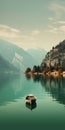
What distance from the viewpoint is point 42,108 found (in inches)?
4321

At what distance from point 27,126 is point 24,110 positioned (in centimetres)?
2636

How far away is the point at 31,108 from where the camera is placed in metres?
108

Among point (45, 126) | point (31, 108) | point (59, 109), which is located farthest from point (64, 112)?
point (45, 126)

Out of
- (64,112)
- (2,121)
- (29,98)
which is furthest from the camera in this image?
(29,98)

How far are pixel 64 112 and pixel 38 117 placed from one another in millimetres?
12250

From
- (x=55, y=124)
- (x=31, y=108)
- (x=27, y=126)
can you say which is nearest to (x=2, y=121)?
(x=27, y=126)

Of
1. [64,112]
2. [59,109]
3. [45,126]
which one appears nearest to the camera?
[45,126]

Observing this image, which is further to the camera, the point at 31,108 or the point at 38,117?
the point at 31,108

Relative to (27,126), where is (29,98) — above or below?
above

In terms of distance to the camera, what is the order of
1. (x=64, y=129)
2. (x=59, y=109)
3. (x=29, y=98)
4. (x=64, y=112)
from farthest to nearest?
1. (x=29, y=98)
2. (x=59, y=109)
3. (x=64, y=112)
4. (x=64, y=129)

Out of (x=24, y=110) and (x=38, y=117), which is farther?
(x=24, y=110)

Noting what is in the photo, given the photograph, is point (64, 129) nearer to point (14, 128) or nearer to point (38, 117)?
point (14, 128)

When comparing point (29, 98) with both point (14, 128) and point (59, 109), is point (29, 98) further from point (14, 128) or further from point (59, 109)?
point (14, 128)

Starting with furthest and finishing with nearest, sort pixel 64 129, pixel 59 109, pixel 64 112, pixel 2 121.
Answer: pixel 59 109 → pixel 64 112 → pixel 2 121 → pixel 64 129
